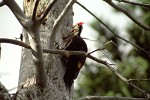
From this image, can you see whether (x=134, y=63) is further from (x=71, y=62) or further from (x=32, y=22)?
(x=32, y=22)

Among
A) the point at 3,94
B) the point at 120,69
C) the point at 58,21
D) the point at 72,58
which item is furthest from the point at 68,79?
the point at 120,69

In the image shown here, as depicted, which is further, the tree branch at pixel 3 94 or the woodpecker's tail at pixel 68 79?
the woodpecker's tail at pixel 68 79

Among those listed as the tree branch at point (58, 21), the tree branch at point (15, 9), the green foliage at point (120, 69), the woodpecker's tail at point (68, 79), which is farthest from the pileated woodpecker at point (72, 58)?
the green foliage at point (120, 69)

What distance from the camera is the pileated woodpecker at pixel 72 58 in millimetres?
2795

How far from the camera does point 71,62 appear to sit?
2887 mm

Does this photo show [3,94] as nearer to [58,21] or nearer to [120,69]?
[58,21]

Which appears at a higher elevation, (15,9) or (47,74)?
(15,9)

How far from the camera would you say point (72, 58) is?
2895mm

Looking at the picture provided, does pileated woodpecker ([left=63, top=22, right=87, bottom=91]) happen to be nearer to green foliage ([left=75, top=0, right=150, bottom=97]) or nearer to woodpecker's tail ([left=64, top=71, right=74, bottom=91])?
woodpecker's tail ([left=64, top=71, right=74, bottom=91])

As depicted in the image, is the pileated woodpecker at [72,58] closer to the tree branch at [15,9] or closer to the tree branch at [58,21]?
the tree branch at [58,21]

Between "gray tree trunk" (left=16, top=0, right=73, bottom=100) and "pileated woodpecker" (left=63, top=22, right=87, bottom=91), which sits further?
"pileated woodpecker" (left=63, top=22, right=87, bottom=91)

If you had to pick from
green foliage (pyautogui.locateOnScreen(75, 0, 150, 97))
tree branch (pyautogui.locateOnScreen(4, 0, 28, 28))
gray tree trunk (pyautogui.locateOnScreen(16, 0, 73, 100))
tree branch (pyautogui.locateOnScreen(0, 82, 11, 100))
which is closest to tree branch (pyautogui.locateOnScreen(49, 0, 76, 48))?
gray tree trunk (pyautogui.locateOnScreen(16, 0, 73, 100))

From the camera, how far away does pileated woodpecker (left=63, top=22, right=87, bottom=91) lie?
279 cm

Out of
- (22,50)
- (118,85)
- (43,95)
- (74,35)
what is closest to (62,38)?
(74,35)
